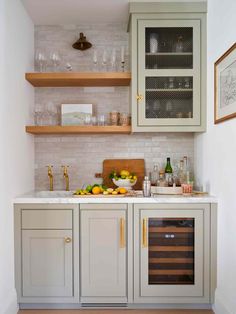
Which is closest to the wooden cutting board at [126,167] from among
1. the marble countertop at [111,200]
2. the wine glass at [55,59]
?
the marble countertop at [111,200]

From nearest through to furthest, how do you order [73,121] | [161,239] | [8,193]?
[8,193] < [161,239] < [73,121]

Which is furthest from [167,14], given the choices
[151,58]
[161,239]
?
[161,239]

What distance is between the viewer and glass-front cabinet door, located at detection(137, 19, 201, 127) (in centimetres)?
267

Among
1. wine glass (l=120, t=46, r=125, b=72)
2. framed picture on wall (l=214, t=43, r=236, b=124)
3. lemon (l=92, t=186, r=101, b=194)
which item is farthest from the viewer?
wine glass (l=120, t=46, r=125, b=72)

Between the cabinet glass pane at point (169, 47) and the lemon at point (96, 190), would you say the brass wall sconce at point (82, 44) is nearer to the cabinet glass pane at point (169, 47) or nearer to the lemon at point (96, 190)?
the cabinet glass pane at point (169, 47)

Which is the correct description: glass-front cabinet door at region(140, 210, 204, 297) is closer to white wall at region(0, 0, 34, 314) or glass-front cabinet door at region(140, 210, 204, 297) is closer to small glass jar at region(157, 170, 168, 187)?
small glass jar at region(157, 170, 168, 187)

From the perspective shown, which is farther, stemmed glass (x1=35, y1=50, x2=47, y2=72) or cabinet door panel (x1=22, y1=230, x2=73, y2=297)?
stemmed glass (x1=35, y1=50, x2=47, y2=72)

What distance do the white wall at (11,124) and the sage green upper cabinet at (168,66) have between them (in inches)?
38.0

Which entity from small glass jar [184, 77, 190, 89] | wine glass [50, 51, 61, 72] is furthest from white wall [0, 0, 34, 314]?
small glass jar [184, 77, 190, 89]

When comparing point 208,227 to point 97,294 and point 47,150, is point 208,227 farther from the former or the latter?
point 47,150

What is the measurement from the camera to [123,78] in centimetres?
272

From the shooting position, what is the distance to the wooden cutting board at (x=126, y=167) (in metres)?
3.04

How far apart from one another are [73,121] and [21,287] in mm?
1506

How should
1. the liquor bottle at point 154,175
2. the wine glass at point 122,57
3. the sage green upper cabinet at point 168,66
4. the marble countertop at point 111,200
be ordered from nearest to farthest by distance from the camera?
1. the marble countertop at point 111,200
2. the sage green upper cabinet at point 168,66
3. the wine glass at point 122,57
4. the liquor bottle at point 154,175
